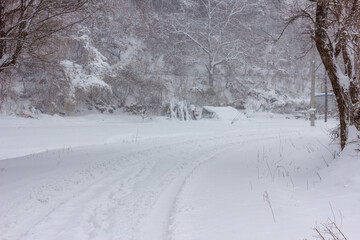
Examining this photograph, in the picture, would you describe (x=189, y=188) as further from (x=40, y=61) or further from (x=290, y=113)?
(x=290, y=113)

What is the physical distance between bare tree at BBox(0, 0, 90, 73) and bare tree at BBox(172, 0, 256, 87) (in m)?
26.7

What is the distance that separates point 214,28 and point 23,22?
100 ft

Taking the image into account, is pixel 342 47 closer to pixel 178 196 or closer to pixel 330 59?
pixel 330 59

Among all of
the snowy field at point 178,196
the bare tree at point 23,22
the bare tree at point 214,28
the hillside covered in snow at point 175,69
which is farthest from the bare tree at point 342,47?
the bare tree at point 214,28

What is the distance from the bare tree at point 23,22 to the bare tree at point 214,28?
2670 cm

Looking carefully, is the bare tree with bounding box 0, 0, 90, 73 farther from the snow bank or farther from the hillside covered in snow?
the snow bank

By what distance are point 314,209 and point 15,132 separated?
15053mm

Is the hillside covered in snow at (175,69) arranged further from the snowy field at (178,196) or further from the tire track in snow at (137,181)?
the snowy field at (178,196)

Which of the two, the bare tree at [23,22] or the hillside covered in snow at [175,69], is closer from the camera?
the bare tree at [23,22]

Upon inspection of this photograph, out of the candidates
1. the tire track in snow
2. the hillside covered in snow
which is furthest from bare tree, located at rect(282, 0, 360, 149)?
the hillside covered in snow

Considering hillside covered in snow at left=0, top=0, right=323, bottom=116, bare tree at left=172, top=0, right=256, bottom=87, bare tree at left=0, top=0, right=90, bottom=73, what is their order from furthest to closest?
bare tree at left=172, top=0, right=256, bottom=87 < hillside covered in snow at left=0, top=0, right=323, bottom=116 < bare tree at left=0, top=0, right=90, bottom=73

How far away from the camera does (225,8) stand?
115 ft

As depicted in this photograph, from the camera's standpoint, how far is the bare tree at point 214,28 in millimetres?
34281

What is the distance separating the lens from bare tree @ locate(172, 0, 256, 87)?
34.3 meters
